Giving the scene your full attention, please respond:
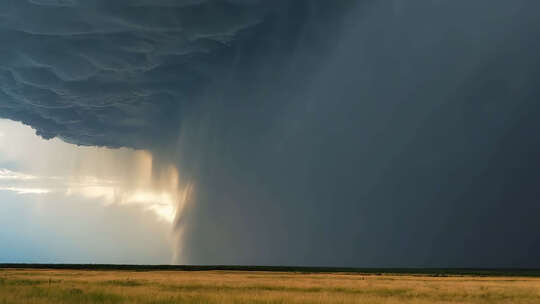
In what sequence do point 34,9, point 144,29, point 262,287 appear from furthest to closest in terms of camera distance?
1. point 144,29
2. point 34,9
3. point 262,287

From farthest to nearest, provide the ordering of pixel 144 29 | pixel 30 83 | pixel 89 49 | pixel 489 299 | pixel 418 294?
pixel 30 83 < pixel 89 49 < pixel 144 29 < pixel 418 294 < pixel 489 299

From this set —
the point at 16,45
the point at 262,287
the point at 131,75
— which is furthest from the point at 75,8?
the point at 262,287

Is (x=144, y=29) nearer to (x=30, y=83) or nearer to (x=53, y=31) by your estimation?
(x=53, y=31)

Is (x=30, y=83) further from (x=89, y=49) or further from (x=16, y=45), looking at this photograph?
(x=89, y=49)

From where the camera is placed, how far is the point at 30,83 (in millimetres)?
84812

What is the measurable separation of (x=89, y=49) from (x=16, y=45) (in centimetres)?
1145

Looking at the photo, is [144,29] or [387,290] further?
[144,29]

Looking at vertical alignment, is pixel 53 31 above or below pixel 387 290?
above

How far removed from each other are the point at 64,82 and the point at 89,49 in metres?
18.7

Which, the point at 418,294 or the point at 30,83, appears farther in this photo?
the point at 30,83

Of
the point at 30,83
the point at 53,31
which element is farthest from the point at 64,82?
the point at 53,31

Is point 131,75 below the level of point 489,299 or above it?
above

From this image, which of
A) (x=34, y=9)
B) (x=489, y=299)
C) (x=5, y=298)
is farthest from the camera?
(x=34, y=9)

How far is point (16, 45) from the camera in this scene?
72.9 metres
